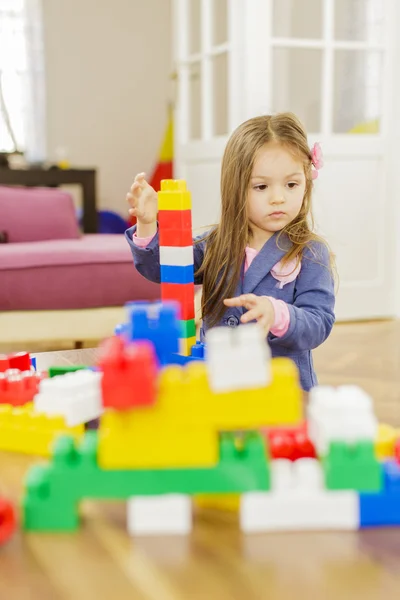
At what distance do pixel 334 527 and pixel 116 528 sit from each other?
0.55 ft

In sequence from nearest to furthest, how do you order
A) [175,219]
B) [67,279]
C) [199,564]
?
[199,564] < [175,219] < [67,279]

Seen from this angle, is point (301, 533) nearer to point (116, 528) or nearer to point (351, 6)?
point (116, 528)

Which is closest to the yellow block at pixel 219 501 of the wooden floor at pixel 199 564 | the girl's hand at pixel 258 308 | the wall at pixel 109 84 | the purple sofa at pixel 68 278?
the wooden floor at pixel 199 564

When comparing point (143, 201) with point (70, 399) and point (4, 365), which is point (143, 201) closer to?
point (4, 365)

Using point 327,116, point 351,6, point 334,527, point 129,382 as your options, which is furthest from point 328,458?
point 351,6

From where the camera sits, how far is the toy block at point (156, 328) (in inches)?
24.1

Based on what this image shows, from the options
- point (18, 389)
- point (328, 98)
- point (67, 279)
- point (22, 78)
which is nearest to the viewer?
point (18, 389)

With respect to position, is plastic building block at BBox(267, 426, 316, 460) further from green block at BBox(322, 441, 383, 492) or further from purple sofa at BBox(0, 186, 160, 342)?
purple sofa at BBox(0, 186, 160, 342)

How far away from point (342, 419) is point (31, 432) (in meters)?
0.32

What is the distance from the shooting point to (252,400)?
53 centimetres

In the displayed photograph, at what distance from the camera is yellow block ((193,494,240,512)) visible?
1.95ft

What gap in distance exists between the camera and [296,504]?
1.85ft

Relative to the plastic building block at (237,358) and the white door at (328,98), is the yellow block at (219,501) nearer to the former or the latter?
the plastic building block at (237,358)

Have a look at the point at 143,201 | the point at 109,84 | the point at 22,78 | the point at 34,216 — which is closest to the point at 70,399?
the point at 143,201
